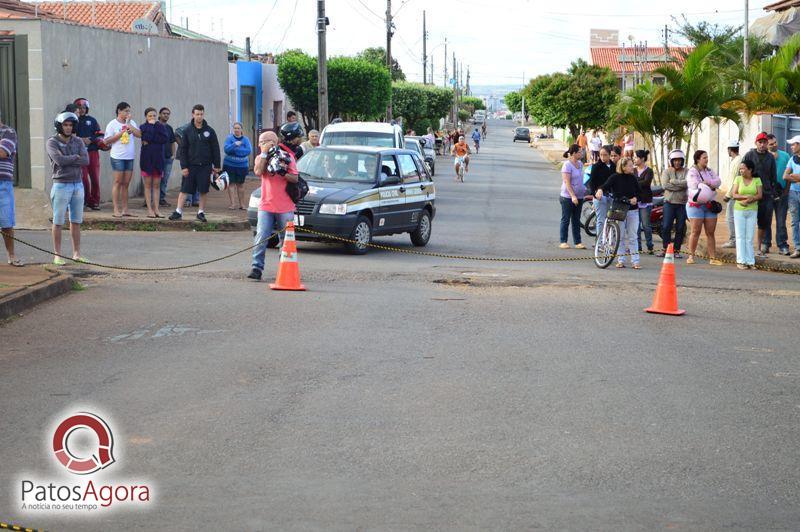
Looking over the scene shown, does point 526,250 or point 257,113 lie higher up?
point 257,113

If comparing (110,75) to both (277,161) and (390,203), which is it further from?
(277,161)

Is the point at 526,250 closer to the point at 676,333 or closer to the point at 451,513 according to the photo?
the point at 676,333

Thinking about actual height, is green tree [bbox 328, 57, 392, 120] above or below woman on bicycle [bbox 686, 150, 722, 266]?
above

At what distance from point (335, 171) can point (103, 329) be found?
8315mm

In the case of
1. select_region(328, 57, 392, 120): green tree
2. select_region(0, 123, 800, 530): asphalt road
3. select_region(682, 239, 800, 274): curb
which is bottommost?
select_region(0, 123, 800, 530): asphalt road

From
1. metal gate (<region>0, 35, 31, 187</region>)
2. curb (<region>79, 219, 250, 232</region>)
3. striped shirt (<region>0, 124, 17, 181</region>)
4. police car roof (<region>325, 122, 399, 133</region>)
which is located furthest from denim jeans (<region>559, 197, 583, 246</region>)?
metal gate (<region>0, 35, 31, 187</region>)

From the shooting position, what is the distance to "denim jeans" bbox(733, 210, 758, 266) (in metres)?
17.2

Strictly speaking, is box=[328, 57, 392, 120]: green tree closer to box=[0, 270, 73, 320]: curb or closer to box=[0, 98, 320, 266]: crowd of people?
box=[0, 98, 320, 266]: crowd of people

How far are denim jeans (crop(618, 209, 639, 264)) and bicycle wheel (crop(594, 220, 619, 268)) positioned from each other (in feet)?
0.36

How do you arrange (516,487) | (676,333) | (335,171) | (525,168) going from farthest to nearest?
(525,168) < (335,171) < (676,333) < (516,487)

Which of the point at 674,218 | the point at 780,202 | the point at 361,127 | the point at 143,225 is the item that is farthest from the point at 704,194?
the point at 361,127

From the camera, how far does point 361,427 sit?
24.3ft

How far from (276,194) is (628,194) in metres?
5.68

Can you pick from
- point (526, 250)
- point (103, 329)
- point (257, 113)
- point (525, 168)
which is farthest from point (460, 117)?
point (103, 329)
